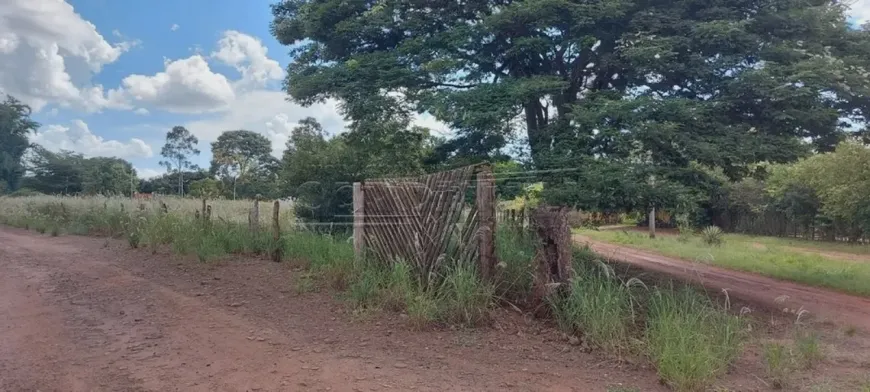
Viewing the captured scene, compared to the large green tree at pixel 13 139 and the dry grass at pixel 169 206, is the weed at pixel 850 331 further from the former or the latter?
the large green tree at pixel 13 139

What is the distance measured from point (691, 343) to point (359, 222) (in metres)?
3.90

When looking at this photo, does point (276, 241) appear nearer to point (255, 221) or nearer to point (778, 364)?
point (255, 221)

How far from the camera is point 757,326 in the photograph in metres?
6.09

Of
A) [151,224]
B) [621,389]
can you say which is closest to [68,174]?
[151,224]

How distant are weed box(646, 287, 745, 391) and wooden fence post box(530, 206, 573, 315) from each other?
864 mm

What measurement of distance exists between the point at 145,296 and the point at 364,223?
263 cm

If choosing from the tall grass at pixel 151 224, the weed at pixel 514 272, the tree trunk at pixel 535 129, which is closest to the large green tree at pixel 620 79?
the tree trunk at pixel 535 129

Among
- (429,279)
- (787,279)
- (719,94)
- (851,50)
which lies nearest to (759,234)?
(787,279)

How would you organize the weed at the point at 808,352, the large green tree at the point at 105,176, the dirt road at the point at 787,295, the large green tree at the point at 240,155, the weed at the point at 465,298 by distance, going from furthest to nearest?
1. the large green tree at the point at 240,155
2. the large green tree at the point at 105,176
3. the dirt road at the point at 787,295
4. the weed at the point at 465,298
5. the weed at the point at 808,352

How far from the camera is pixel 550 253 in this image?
5215mm

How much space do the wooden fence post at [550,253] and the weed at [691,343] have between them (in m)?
0.86

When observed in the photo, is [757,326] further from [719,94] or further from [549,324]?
[719,94]

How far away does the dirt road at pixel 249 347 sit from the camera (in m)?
3.84

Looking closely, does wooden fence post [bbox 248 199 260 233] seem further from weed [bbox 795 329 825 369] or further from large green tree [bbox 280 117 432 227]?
weed [bbox 795 329 825 369]
